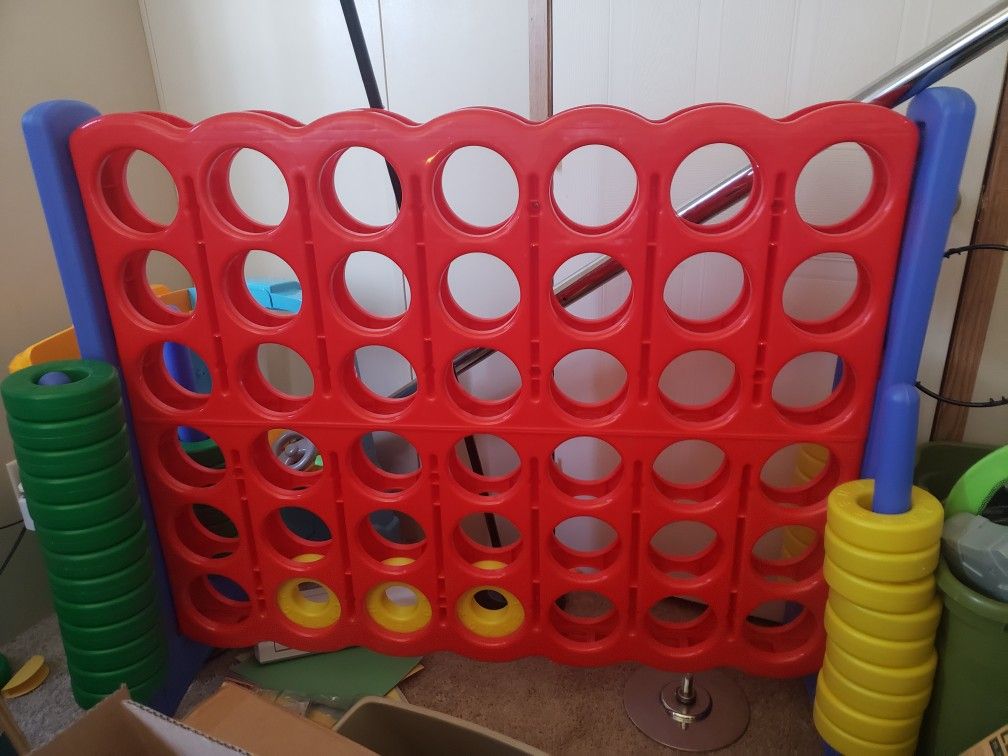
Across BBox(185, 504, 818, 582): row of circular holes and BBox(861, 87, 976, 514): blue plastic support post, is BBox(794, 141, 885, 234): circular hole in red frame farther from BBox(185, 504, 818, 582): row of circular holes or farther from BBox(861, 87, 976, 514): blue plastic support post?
BBox(185, 504, 818, 582): row of circular holes

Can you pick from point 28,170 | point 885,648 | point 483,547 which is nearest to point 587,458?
point 483,547

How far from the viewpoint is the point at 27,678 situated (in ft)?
4.17

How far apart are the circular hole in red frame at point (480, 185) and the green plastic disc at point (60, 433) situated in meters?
0.72

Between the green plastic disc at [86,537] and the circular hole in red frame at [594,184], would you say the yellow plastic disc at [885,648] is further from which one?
the green plastic disc at [86,537]

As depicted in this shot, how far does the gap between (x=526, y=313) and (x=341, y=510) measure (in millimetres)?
408

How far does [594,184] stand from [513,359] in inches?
19.4

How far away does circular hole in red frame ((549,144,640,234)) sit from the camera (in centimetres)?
125

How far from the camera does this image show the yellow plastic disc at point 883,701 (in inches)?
31.7

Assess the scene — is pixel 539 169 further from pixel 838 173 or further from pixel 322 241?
pixel 838 173

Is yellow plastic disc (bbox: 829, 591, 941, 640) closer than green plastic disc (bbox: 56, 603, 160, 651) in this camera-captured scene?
Yes

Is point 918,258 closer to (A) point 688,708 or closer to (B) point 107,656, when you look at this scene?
(A) point 688,708

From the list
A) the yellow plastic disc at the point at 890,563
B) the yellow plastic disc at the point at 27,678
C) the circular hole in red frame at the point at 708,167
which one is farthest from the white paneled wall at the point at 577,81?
the yellow plastic disc at the point at 27,678

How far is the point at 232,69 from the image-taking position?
1.53 meters

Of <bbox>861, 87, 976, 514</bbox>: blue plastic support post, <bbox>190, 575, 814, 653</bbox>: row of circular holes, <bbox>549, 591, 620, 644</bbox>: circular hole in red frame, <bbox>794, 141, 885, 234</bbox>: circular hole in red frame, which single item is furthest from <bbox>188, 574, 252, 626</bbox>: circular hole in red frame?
<bbox>794, 141, 885, 234</bbox>: circular hole in red frame
